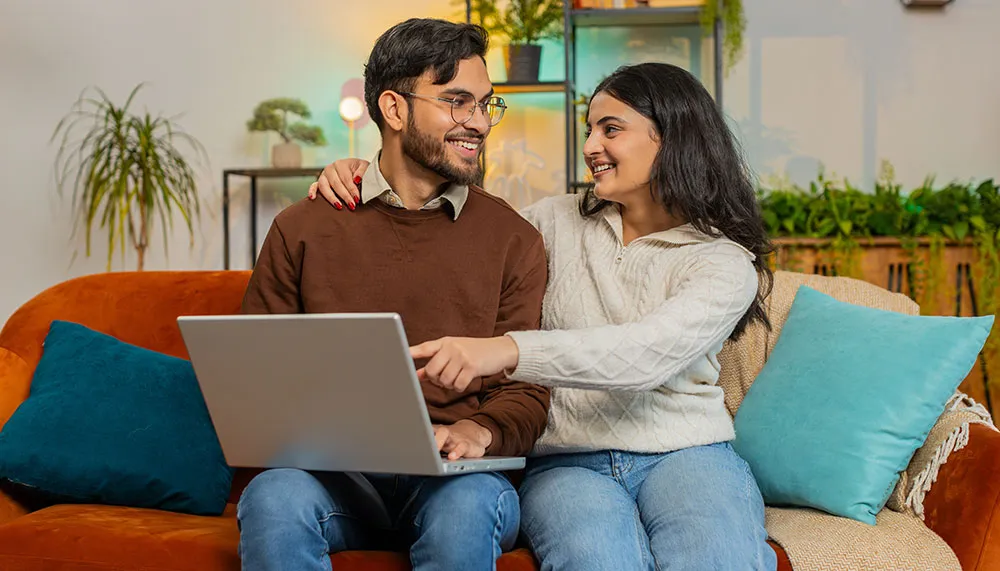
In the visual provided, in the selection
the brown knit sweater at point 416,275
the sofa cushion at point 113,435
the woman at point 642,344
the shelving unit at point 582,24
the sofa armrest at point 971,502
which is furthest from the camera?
the shelving unit at point 582,24

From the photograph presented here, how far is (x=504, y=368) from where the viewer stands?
4.97 feet

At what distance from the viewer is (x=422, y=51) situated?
1.84 metres

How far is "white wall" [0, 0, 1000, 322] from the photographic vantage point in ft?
13.1

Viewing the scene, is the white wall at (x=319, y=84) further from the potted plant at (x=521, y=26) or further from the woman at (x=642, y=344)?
the woman at (x=642, y=344)

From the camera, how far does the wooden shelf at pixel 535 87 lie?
387cm

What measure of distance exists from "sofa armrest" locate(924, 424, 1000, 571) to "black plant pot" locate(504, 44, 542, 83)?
2.47 metres

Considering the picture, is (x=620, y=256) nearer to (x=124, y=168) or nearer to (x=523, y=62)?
(x=523, y=62)

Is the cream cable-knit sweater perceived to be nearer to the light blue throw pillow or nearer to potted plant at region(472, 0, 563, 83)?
the light blue throw pillow

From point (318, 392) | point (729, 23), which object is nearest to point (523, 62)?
point (729, 23)

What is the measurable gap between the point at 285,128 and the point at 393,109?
232cm

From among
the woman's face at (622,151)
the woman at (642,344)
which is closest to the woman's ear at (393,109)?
the woman at (642,344)

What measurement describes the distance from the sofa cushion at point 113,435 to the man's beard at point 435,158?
2.25 ft

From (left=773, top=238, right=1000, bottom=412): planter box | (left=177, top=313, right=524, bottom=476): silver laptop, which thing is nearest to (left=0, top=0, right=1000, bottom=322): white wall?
(left=773, top=238, right=1000, bottom=412): planter box

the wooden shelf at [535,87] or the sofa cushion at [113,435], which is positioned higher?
the wooden shelf at [535,87]
